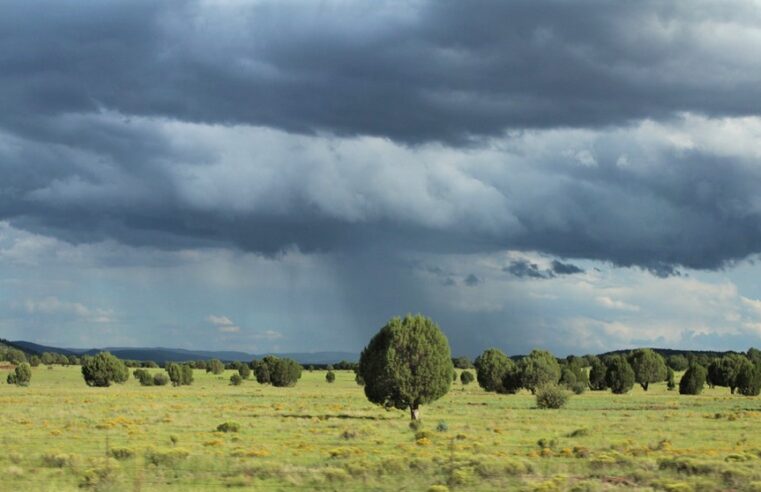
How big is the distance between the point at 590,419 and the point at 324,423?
20.7 metres

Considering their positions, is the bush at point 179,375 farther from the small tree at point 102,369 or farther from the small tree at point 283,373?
the small tree at point 283,373

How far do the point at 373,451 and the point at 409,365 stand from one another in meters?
21.1

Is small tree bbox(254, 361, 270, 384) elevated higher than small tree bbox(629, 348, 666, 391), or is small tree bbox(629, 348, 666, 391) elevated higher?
small tree bbox(629, 348, 666, 391)

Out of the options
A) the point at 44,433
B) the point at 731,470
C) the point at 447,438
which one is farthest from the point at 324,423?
the point at 731,470

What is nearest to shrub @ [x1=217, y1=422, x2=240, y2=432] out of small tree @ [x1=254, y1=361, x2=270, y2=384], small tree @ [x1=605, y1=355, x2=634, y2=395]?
small tree @ [x1=605, y1=355, x2=634, y2=395]

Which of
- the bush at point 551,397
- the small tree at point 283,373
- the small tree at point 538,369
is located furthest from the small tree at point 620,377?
the small tree at point 283,373

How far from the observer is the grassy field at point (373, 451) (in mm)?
27719

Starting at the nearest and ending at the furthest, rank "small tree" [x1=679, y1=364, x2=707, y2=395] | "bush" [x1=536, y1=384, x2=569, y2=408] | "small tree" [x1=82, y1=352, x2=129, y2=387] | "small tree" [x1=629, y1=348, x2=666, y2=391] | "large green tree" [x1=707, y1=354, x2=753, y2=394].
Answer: "bush" [x1=536, y1=384, x2=569, y2=408] → "small tree" [x1=679, y1=364, x2=707, y2=395] → "large green tree" [x1=707, y1=354, x2=753, y2=394] → "small tree" [x1=82, y1=352, x2=129, y2=387] → "small tree" [x1=629, y1=348, x2=666, y2=391]

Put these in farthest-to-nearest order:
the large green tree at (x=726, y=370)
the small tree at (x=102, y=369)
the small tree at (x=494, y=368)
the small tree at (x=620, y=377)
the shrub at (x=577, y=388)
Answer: the small tree at (x=102, y=369), the large green tree at (x=726, y=370), the small tree at (x=620, y=377), the shrub at (x=577, y=388), the small tree at (x=494, y=368)

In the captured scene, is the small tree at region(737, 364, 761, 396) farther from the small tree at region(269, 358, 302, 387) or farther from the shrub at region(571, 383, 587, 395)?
the small tree at region(269, 358, 302, 387)

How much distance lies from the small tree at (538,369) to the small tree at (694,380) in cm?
2114

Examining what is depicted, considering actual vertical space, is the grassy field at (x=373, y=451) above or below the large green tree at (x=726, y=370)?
below

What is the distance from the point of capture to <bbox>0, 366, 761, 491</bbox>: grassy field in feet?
90.9

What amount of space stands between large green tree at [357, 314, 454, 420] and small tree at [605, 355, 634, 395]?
69.0 metres
